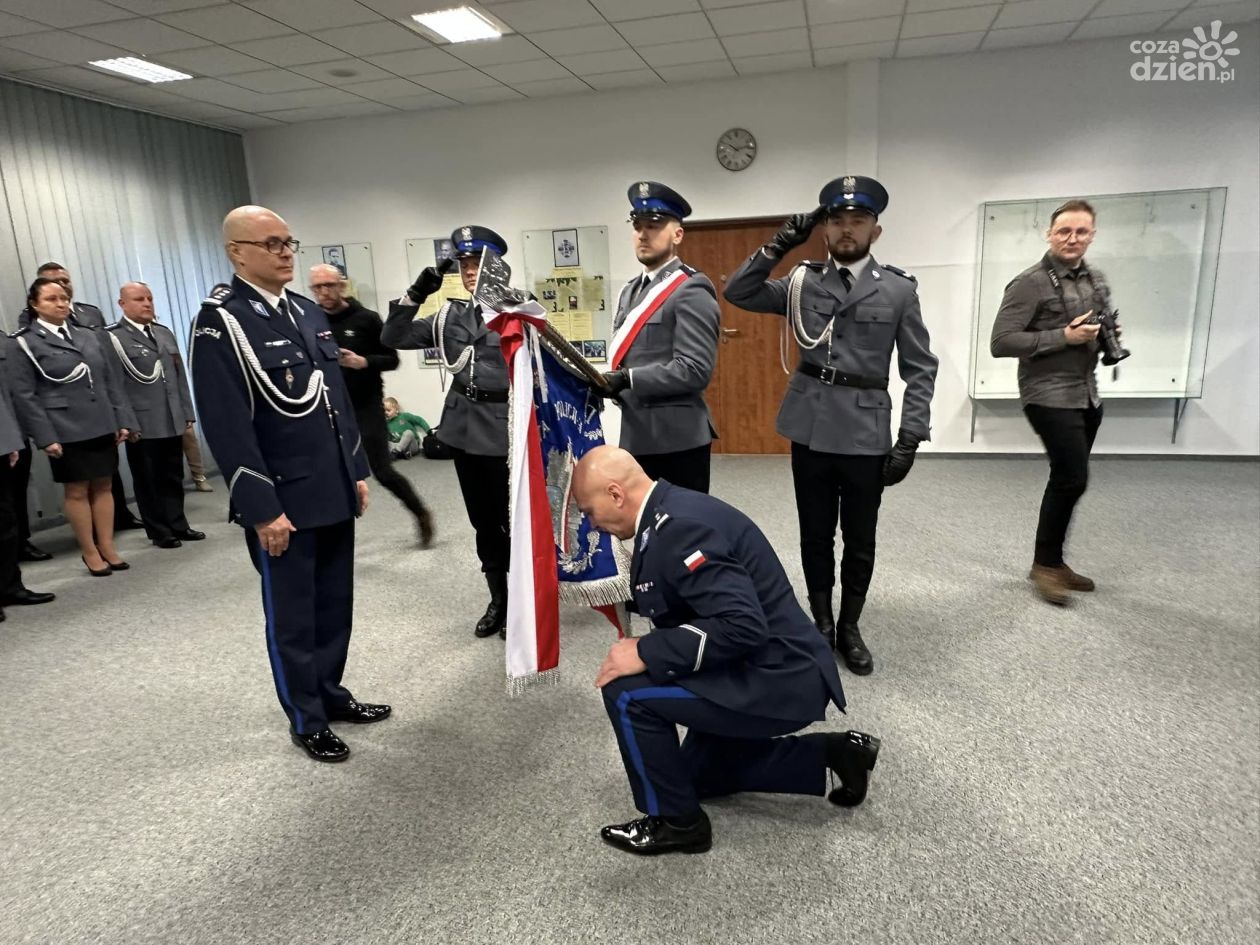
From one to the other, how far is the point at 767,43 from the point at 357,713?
16.0 ft

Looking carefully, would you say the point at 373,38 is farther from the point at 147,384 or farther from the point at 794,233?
the point at 794,233

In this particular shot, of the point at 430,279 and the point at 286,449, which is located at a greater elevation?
the point at 430,279

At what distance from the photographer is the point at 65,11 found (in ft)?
13.1

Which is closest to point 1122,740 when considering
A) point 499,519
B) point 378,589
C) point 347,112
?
point 499,519

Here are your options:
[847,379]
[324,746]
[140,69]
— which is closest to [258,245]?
[324,746]

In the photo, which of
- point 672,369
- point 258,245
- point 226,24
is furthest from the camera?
point 226,24

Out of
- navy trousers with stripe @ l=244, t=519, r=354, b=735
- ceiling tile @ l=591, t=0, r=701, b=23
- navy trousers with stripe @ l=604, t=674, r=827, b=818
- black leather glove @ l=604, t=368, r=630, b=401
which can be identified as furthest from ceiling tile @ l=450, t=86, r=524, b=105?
navy trousers with stripe @ l=604, t=674, r=827, b=818

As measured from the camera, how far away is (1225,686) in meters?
2.44

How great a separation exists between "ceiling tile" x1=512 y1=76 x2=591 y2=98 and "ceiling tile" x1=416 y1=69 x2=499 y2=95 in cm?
26

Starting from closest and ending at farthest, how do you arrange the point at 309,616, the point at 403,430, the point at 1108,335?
the point at 309,616 < the point at 1108,335 < the point at 403,430

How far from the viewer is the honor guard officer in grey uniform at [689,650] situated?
1.56 metres

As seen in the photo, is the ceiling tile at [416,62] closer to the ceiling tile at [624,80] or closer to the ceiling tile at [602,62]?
the ceiling tile at [602,62]

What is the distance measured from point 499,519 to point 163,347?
3258 mm

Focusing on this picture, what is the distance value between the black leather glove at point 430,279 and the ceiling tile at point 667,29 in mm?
3013
